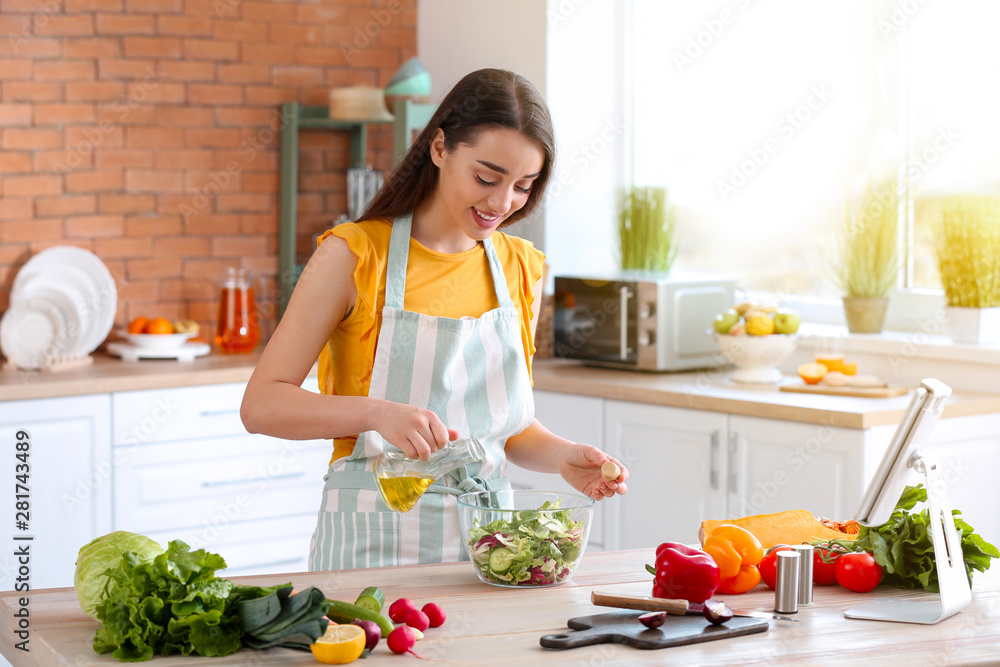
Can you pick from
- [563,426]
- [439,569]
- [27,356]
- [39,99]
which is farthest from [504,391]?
[39,99]

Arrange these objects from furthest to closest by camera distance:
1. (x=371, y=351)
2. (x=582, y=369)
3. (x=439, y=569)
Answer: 1. (x=582, y=369)
2. (x=371, y=351)
3. (x=439, y=569)

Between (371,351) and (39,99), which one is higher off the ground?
(39,99)

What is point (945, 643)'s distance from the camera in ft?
4.55

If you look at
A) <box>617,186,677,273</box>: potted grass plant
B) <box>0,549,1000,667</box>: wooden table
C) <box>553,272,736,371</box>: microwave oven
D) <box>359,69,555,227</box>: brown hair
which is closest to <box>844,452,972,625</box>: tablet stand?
<box>0,549,1000,667</box>: wooden table

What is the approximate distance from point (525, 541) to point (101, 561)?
0.55 meters

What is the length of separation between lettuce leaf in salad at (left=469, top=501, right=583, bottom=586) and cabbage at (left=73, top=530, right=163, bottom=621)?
1.43 ft

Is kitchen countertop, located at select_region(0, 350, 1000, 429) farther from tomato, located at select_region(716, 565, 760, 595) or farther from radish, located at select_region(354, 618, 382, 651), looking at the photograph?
radish, located at select_region(354, 618, 382, 651)

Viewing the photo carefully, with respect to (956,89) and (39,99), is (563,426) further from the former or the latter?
(39,99)

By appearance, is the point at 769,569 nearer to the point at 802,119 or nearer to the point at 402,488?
the point at 402,488

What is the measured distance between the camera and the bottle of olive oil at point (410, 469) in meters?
1.60

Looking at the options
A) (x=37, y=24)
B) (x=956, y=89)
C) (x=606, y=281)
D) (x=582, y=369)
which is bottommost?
(x=582, y=369)

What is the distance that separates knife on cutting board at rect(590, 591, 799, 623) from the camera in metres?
1.46

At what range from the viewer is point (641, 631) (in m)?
1.39

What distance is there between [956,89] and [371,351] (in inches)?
85.2
